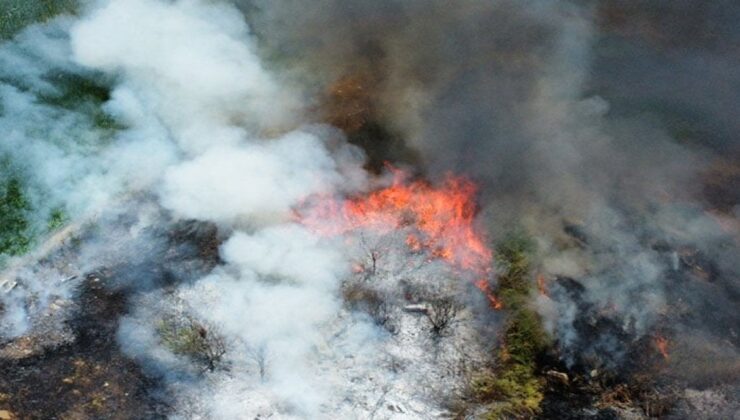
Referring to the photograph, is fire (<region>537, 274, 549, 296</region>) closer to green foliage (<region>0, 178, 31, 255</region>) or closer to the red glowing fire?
the red glowing fire

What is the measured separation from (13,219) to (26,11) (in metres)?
5.46

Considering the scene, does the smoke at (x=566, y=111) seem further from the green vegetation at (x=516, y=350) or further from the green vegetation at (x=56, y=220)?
the green vegetation at (x=56, y=220)

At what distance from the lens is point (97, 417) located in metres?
6.89

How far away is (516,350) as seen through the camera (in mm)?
7582

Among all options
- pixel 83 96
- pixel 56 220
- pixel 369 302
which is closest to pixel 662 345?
pixel 369 302

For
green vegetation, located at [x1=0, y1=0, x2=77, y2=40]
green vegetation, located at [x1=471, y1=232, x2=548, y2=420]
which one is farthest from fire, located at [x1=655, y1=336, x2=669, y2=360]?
green vegetation, located at [x1=0, y1=0, x2=77, y2=40]

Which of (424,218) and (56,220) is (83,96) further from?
(424,218)

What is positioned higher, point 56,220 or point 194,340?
point 56,220

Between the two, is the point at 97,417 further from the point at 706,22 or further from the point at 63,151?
the point at 706,22

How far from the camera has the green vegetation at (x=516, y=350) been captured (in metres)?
7.09

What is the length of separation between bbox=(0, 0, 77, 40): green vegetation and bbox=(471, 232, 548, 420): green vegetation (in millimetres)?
9762

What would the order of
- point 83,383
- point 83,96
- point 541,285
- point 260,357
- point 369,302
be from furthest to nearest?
point 83,96
point 541,285
point 369,302
point 260,357
point 83,383

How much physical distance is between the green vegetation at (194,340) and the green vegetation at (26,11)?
7.52 m

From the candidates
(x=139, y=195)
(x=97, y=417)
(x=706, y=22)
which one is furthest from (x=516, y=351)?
(x=706, y=22)
